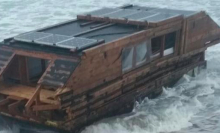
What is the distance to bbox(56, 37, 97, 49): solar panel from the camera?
1082 cm

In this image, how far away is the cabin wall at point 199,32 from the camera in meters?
14.4

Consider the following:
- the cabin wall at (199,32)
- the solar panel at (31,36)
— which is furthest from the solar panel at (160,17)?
the solar panel at (31,36)

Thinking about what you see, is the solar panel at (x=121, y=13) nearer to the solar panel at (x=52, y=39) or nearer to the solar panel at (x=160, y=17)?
the solar panel at (x=160, y=17)

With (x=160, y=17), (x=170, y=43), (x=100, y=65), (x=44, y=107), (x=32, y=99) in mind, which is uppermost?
(x=160, y=17)

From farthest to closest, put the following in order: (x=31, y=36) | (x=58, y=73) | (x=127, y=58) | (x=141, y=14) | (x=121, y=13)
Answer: (x=121, y=13), (x=141, y=14), (x=127, y=58), (x=31, y=36), (x=58, y=73)

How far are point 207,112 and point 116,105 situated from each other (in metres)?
2.51

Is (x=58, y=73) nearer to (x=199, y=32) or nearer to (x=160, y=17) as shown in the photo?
(x=160, y=17)

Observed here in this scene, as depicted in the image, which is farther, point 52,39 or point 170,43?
point 170,43

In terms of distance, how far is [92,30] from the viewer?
1264 cm

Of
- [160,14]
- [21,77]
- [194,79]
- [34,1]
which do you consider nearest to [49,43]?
[21,77]

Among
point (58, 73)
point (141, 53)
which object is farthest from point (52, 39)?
point (141, 53)

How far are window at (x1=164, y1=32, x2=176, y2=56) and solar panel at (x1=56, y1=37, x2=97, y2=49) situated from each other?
318 centimetres

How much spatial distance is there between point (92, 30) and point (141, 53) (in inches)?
55.8

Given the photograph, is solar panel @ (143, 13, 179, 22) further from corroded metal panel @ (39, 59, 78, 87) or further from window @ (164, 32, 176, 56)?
corroded metal panel @ (39, 59, 78, 87)
